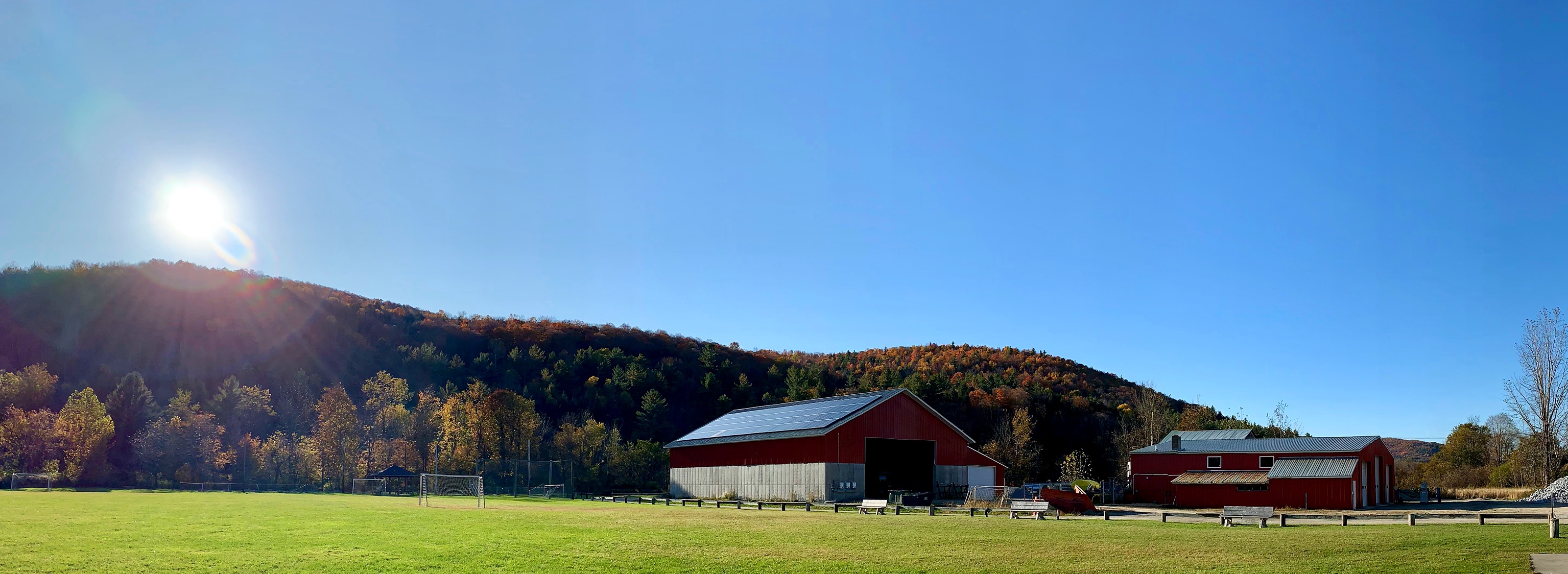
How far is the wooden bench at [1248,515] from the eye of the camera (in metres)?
27.5

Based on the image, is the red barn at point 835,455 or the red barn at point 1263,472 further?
the red barn at point 835,455

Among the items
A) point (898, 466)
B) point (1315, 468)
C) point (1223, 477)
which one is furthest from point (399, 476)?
point (1315, 468)

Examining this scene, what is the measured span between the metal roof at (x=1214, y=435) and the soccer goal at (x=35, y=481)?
67.4 meters

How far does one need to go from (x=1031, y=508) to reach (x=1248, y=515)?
27.4ft

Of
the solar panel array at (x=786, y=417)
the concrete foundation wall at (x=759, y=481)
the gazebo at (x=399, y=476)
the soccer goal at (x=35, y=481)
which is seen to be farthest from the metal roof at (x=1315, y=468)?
the soccer goal at (x=35, y=481)

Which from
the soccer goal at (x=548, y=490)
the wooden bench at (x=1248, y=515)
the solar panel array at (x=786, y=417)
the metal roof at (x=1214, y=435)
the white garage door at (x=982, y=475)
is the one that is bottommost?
the soccer goal at (x=548, y=490)

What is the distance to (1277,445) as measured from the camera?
172 feet

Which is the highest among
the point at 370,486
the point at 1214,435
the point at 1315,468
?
the point at 1214,435

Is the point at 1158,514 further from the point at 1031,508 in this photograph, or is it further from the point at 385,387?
the point at 385,387

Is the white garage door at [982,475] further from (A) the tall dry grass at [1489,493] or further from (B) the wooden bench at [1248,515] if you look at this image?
(A) the tall dry grass at [1489,493]

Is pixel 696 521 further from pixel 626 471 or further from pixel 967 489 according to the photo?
pixel 626 471

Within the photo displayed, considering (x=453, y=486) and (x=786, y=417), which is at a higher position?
(x=786, y=417)

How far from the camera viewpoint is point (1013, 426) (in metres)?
85.9

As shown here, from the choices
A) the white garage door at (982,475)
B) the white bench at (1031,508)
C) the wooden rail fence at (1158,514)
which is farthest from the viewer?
the white garage door at (982,475)
